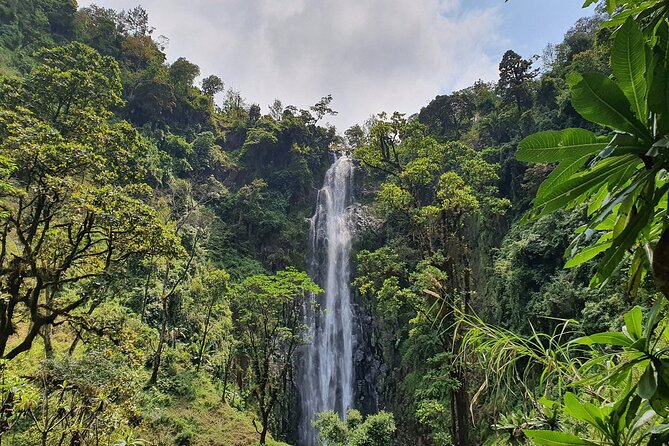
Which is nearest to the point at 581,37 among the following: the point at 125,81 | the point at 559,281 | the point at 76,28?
the point at 559,281

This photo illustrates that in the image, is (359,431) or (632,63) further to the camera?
(359,431)

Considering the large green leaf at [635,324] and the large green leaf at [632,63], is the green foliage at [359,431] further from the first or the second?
the large green leaf at [632,63]

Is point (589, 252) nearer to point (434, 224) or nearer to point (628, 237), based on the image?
point (628, 237)

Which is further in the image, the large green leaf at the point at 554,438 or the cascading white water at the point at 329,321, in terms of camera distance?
the cascading white water at the point at 329,321

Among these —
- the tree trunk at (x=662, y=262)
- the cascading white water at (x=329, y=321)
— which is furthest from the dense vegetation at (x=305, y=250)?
the cascading white water at (x=329, y=321)

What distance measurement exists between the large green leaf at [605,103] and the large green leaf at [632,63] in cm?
2

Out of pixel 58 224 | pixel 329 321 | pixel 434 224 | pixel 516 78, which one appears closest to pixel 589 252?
pixel 58 224

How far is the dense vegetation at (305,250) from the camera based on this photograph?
86 cm

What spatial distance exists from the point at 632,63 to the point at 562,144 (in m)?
0.19

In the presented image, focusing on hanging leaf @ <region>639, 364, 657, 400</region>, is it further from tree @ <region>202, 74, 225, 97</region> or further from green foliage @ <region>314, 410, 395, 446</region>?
tree @ <region>202, 74, 225, 97</region>

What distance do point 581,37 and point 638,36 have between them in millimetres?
19840

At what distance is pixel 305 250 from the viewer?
1947cm

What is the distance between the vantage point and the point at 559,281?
27.7 feet

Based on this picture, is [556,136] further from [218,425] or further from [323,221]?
[323,221]
